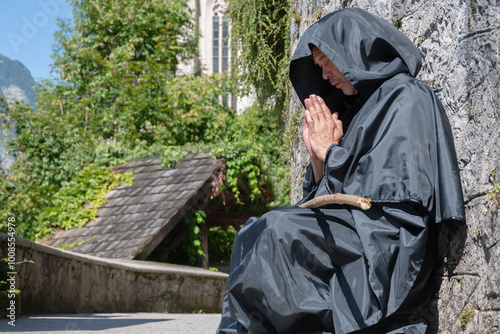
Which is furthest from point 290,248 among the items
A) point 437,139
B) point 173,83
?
point 173,83

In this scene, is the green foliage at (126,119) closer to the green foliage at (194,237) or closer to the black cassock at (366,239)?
the green foliage at (194,237)

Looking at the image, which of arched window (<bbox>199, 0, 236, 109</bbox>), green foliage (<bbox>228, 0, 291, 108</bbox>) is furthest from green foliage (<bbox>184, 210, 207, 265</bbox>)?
arched window (<bbox>199, 0, 236, 109</bbox>)

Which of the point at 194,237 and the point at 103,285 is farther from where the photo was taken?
the point at 194,237

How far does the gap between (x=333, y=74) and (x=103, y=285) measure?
5.96 meters

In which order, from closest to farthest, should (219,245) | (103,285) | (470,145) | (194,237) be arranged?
(470,145) < (103,285) < (194,237) < (219,245)

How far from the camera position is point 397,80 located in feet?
8.92

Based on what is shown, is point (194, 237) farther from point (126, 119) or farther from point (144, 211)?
point (126, 119)

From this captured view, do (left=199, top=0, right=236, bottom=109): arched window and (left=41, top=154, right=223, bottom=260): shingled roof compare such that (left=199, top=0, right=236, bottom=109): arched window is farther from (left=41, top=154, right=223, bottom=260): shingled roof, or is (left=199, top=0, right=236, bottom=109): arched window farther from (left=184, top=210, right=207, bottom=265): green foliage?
(left=184, top=210, right=207, bottom=265): green foliage

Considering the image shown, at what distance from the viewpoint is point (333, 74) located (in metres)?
2.92

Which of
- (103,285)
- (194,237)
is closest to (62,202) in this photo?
(194,237)

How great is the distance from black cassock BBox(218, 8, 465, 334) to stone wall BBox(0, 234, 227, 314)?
3.86 metres

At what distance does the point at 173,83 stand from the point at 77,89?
9.75ft

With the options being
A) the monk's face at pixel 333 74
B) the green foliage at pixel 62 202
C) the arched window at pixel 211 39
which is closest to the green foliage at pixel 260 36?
the monk's face at pixel 333 74

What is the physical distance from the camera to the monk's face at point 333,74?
2.90m
